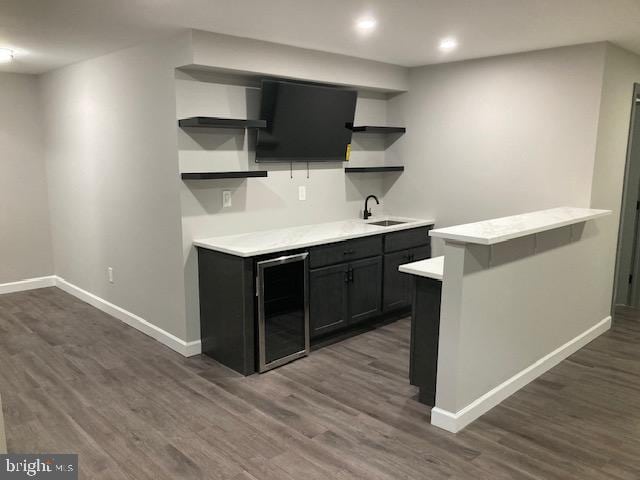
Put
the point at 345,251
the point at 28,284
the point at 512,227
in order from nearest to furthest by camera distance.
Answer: the point at 512,227 < the point at 345,251 < the point at 28,284

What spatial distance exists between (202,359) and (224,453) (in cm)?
127

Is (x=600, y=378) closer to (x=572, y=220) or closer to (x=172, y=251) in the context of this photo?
(x=572, y=220)

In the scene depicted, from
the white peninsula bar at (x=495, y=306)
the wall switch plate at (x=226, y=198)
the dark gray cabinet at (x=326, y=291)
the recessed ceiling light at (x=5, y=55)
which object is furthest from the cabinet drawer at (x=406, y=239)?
the recessed ceiling light at (x=5, y=55)

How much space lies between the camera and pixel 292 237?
3.92 meters

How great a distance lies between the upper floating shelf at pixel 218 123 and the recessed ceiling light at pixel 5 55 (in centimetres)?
174

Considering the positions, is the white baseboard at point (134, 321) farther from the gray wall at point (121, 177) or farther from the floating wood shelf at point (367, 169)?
the floating wood shelf at point (367, 169)

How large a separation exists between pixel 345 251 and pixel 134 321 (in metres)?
1.98

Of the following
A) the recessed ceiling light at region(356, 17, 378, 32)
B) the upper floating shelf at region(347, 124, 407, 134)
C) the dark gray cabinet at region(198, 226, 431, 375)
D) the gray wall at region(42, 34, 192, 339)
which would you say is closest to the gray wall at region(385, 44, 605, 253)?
the upper floating shelf at region(347, 124, 407, 134)

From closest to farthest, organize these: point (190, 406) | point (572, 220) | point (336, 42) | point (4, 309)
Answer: point (190, 406) < point (572, 220) < point (336, 42) < point (4, 309)

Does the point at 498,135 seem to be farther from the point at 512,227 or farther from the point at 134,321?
the point at 134,321

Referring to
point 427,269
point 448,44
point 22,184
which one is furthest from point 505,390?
point 22,184

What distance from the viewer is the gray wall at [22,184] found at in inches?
213

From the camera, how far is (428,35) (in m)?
3.50

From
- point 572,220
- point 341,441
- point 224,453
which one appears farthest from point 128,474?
point 572,220
